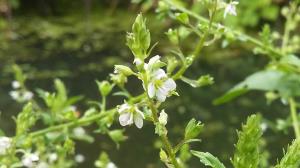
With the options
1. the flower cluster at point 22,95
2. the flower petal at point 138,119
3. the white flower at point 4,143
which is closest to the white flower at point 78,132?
the flower cluster at point 22,95

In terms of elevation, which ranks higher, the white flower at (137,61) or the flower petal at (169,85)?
the white flower at (137,61)

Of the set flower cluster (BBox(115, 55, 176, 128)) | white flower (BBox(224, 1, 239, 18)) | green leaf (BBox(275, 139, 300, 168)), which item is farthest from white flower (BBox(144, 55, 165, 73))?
white flower (BBox(224, 1, 239, 18))

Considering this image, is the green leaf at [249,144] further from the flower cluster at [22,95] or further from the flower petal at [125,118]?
the flower cluster at [22,95]

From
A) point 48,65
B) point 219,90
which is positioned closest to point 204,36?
point 219,90

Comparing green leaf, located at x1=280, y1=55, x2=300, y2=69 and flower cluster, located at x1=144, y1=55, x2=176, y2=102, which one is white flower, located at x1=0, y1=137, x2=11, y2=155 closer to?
flower cluster, located at x1=144, y1=55, x2=176, y2=102

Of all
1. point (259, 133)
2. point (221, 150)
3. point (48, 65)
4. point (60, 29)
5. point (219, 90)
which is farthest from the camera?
point (60, 29)

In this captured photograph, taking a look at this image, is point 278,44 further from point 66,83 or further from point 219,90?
point 66,83

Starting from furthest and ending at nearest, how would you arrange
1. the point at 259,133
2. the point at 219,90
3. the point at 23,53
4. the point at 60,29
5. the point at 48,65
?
the point at 60,29 → the point at 23,53 → the point at 48,65 → the point at 219,90 → the point at 259,133
